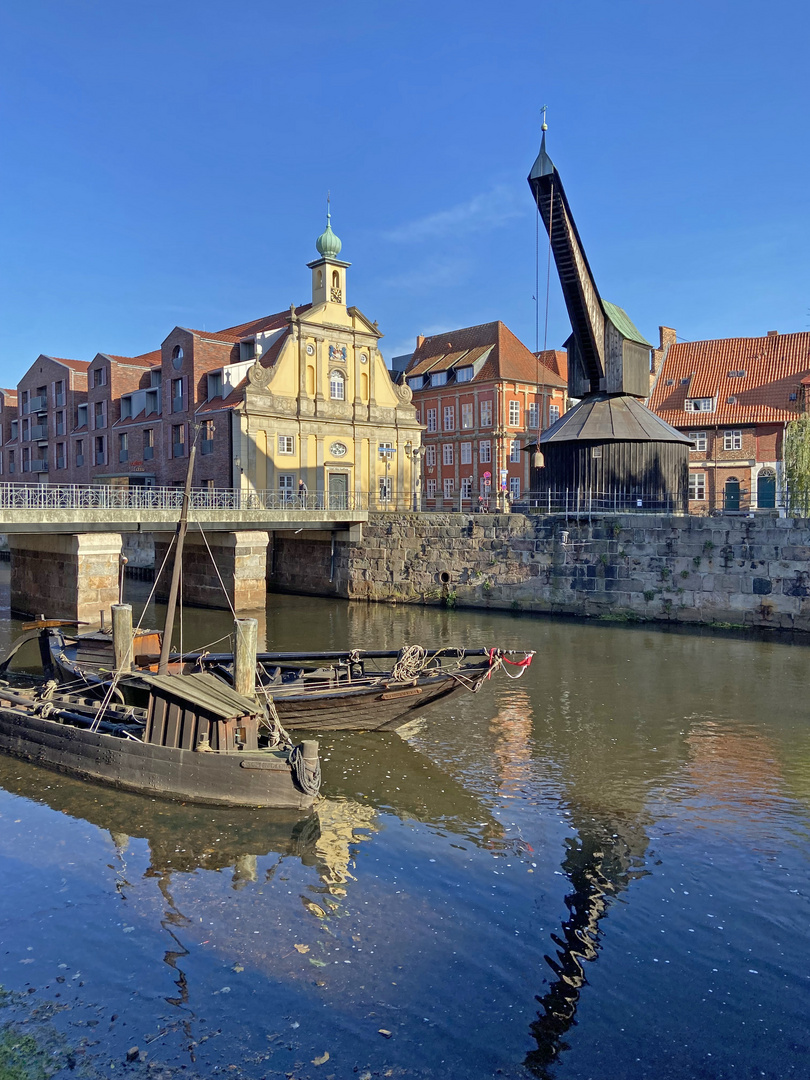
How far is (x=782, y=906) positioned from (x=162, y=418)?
43781 millimetres

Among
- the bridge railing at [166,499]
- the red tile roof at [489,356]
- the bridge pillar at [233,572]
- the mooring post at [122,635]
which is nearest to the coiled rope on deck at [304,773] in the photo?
the mooring post at [122,635]

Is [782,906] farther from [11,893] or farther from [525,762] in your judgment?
[11,893]

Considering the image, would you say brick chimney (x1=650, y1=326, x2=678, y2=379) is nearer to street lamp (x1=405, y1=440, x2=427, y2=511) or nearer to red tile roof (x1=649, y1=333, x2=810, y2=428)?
red tile roof (x1=649, y1=333, x2=810, y2=428)

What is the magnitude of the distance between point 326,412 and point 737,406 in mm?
25682

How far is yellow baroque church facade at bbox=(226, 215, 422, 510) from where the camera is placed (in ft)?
136

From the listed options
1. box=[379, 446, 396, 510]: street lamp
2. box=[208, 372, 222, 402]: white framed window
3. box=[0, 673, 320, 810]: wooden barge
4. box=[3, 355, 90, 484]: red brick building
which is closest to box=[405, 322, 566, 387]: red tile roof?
box=[379, 446, 396, 510]: street lamp

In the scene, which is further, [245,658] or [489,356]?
[489,356]

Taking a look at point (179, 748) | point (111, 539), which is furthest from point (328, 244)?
point (179, 748)

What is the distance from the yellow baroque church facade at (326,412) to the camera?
4144 cm

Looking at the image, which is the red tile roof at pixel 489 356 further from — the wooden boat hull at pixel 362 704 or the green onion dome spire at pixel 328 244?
the wooden boat hull at pixel 362 704

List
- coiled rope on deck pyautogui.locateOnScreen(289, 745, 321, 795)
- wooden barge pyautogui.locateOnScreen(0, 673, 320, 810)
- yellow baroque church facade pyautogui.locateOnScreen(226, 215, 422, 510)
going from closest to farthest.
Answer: coiled rope on deck pyautogui.locateOnScreen(289, 745, 321, 795)
wooden barge pyautogui.locateOnScreen(0, 673, 320, 810)
yellow baroque church facade pyautogui.locateOnScreen(226, 215, 422, 510)

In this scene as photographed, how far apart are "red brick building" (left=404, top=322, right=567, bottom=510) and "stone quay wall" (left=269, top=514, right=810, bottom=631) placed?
17.9m

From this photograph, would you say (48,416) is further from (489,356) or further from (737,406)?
(737,406)

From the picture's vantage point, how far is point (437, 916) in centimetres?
903
